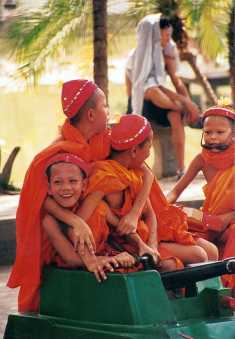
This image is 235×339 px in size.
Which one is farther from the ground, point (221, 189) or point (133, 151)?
point (133, 151)

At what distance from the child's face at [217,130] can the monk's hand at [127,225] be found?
1448 mm

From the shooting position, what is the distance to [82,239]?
19.7 ft

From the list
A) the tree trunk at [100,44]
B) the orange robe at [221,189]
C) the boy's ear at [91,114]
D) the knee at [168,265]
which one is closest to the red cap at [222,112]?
the orange robe at [221,189]

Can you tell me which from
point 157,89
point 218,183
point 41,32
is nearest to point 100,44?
point 157,89

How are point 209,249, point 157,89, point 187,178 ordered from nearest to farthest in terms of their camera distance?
point 209,249, point 187,178, point 157,89

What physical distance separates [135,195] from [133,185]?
54 millimetres

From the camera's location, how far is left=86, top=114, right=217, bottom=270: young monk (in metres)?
6.20

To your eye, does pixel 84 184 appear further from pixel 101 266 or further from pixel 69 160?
pixel 101 266

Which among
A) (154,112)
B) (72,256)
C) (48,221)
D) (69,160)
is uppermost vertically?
(69,160)

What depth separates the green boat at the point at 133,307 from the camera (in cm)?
580

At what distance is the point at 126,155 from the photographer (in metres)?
6.34

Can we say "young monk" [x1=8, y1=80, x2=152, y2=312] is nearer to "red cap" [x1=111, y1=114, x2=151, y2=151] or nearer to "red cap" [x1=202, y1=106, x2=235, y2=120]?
"red cap" [x1=111, y1=114, x2=151, y2=151]

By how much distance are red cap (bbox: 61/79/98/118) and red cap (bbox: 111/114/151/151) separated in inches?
7.7

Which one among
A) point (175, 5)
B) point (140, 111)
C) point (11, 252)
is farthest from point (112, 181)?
point (175, 5)
